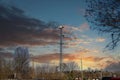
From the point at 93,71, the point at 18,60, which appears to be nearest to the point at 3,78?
the point at 18,60

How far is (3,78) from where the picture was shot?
8212 cm

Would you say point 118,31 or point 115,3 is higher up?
point 115,3

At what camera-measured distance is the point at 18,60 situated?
4373 inches

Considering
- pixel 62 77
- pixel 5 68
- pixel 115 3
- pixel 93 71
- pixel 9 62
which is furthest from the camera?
pixel 93 71

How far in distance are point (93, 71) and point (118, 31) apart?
116 metres

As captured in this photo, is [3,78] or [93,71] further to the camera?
[93,71]

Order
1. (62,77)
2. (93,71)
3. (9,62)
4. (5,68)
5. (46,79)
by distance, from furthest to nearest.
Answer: (93,71)
(9,62)
(5,68)
(46,79)
(62,77)

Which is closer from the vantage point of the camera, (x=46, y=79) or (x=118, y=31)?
(x=118, y=31)

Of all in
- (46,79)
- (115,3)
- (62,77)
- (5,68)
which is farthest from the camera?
(5,68)

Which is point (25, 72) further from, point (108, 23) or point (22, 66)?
point (108, 23)

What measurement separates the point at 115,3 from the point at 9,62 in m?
92.5

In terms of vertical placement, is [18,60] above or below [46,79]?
above

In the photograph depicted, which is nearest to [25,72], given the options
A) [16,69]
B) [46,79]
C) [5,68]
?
[16,69]

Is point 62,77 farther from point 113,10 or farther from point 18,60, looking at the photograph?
point 113,10
